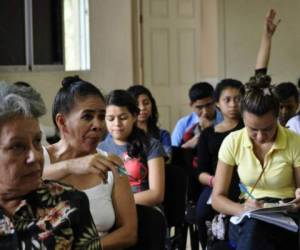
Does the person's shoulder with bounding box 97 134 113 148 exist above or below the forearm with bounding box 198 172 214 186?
above

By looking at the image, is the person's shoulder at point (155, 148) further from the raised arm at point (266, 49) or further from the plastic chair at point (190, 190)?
the raised arm at point (266, 49)

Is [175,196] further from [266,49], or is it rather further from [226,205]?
[266,49]

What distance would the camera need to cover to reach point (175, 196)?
9.96 feet

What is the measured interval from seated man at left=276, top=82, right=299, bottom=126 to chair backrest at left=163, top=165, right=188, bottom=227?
1.42m

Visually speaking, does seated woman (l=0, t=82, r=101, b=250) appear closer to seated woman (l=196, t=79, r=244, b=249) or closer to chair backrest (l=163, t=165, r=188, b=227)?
chair backrest (l=163, t=165, r=188, b=227)

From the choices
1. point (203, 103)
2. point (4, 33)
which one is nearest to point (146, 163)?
point (203, 103)

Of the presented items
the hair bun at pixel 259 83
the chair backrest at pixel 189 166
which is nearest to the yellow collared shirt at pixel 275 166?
the hair bun at pixel 259 83

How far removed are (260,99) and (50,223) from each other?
1422 mm

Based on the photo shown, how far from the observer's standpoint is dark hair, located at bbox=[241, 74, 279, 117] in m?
2.69

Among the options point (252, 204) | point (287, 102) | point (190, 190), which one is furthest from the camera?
point (287, 102)

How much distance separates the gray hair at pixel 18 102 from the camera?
60.4 inches

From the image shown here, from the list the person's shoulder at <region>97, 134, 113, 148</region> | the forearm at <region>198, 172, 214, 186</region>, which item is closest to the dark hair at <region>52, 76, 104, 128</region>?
the person's shoulder at <region>97, 134, 113, 148</region>

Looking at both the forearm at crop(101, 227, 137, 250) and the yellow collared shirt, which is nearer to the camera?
the forearm at crop(101, 227, 137, 250)

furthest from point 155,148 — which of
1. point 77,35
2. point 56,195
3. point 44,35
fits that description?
point 77,35
